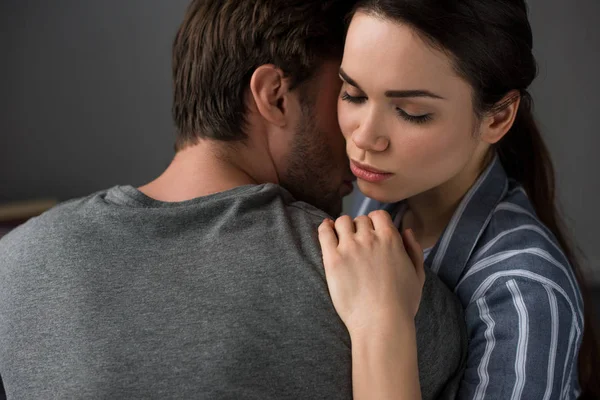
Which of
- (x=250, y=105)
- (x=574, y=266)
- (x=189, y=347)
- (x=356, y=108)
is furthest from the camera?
(x=574, y=266)

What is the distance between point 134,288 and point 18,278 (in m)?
0.22

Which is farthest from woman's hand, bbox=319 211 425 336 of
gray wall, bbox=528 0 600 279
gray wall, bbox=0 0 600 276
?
gray wall, bbox=528 0 600 279

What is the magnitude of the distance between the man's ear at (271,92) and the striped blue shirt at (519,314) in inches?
17.6

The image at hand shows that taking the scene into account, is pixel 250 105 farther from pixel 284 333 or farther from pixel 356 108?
pixel 284 333

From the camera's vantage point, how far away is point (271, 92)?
4.55 feet

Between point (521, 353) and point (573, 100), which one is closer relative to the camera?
point (521, 353)

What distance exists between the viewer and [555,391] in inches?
45.7

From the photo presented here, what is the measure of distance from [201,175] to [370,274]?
357 mm

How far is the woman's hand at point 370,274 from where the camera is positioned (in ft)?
3.43

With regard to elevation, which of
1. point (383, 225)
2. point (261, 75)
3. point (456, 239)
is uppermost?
point (261, 75)

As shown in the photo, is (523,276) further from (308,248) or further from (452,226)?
(308,248)

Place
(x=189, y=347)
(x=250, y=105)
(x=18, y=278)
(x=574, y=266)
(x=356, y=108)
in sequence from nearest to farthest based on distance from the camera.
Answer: (x=189, y=347) < (x=18, y=278) < (x=356, y=108) < (x=250, y=105) < (x=574, y=266)

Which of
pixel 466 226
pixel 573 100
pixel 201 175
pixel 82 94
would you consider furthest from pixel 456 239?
pixel 573 100

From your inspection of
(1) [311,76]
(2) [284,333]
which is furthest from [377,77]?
(2) [284,333]
